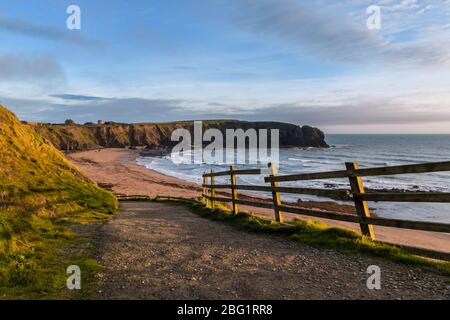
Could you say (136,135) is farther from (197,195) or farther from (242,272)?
(242,272)

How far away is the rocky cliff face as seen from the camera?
4555 inches

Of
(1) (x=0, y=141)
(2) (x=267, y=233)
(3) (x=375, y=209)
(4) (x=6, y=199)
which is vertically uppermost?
(1) (x=0, y=141)

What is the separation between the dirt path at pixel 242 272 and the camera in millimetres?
5074

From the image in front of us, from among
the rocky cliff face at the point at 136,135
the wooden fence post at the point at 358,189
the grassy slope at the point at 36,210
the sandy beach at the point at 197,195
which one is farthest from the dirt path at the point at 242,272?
the rocky cliff face at the point at 136,135

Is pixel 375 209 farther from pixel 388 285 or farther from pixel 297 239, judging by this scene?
pixel 388 285

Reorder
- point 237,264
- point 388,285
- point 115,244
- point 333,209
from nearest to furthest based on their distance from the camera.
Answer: point 388,285 < point 237,264 < point 115,244 < point 333,209

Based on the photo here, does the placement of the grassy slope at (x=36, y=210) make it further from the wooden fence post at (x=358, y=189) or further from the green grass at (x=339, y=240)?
the wooden fence post at (x=358, y=189)

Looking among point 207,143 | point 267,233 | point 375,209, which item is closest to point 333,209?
point 375,209

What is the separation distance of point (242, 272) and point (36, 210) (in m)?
6.85

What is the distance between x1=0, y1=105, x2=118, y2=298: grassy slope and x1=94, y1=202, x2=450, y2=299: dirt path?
89cm

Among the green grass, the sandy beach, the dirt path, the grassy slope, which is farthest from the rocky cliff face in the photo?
the dirt path

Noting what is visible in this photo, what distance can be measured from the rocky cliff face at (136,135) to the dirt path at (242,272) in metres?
111

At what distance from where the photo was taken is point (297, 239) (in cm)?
837

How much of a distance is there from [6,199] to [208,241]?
5.42m
